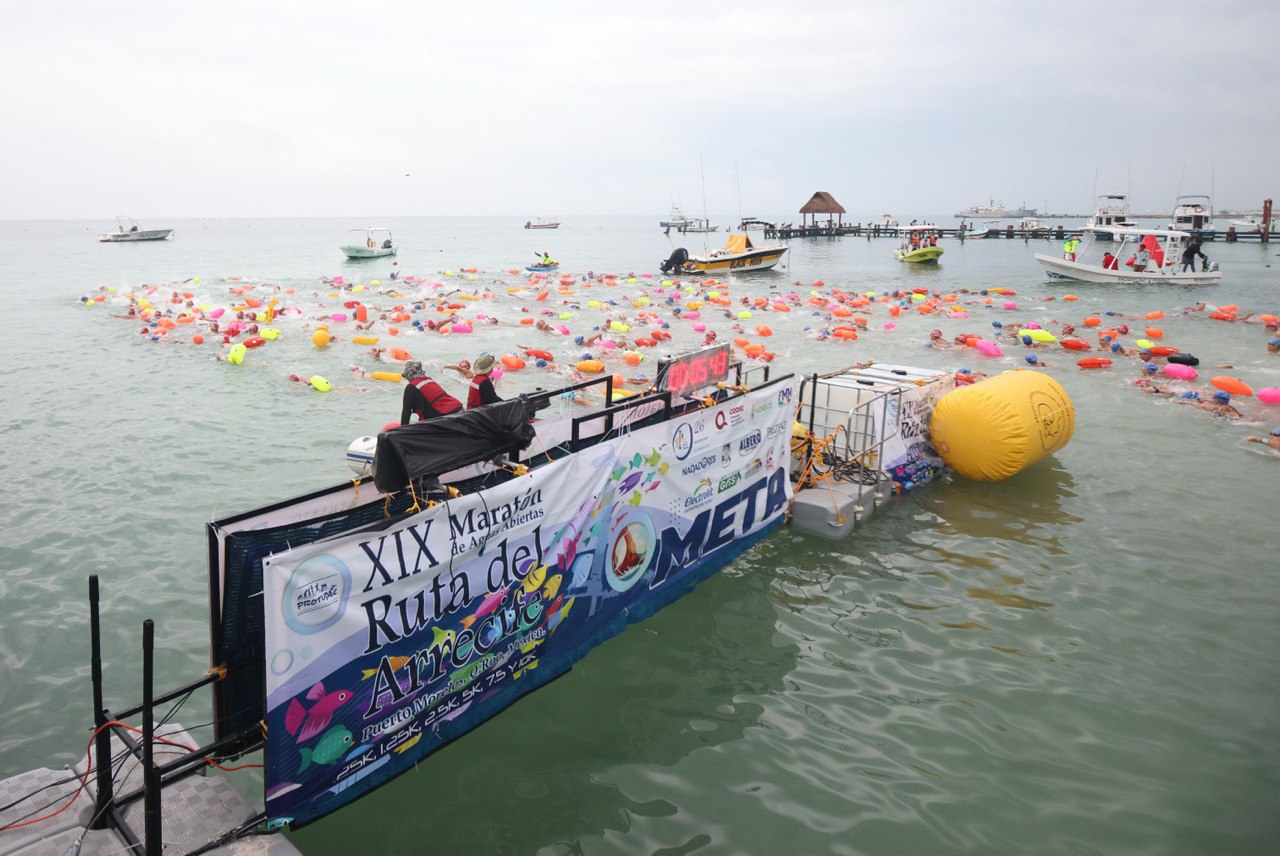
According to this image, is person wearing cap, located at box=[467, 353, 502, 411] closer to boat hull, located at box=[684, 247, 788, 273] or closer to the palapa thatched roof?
boat hull, located at box=[684, 247, 788, 273]

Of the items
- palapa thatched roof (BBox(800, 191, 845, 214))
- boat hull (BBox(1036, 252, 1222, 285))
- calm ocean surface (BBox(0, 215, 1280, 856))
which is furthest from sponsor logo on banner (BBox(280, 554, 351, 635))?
palapa thatched roof (BBox(800, 191, 845, 214))

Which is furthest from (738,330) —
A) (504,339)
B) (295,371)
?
(295,371)

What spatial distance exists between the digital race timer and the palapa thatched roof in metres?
99.0

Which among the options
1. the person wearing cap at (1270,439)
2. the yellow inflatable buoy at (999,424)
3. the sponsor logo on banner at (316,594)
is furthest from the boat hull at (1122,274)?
the sponsor logo on banner at (316,594)

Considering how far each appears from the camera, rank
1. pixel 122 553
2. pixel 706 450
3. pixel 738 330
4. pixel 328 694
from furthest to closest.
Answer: pixel 738 330 < pixel 122 553 < pixel 706 450 < pixel 328 694

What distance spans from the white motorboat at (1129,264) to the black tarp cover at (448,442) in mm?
44246

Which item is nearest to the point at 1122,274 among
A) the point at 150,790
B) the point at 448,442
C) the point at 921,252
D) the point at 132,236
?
the point at 921,252

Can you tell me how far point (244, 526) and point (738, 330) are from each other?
27.5 meters

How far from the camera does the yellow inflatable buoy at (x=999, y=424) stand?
469 inches

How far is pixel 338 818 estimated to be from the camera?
5.71 meters

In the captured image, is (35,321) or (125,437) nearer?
(125,437)

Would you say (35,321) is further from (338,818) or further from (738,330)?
(338,818)

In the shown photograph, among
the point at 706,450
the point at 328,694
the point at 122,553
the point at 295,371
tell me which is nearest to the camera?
the point at 328,694

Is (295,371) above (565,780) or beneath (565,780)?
above
